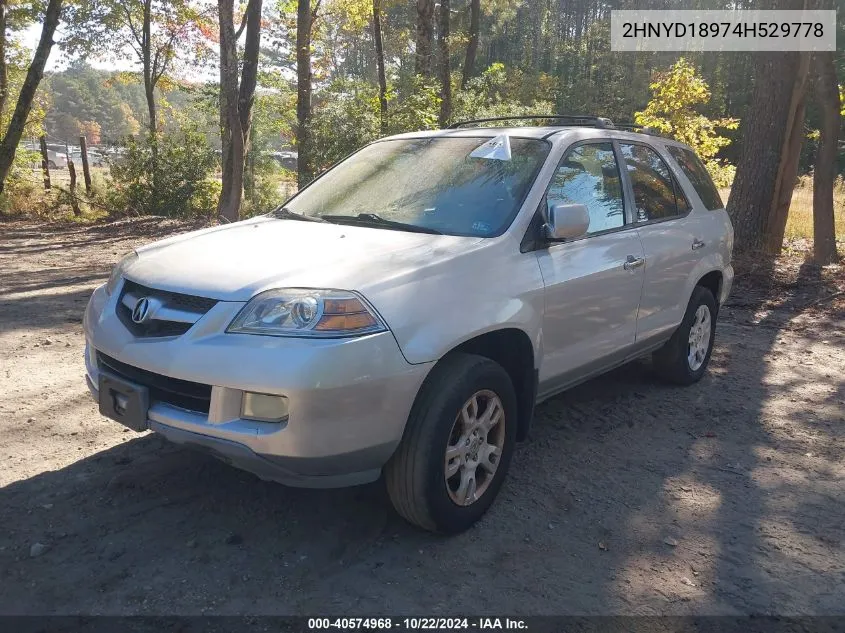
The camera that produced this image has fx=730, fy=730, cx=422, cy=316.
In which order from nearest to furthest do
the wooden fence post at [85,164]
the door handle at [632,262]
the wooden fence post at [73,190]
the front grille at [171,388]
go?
the front grille at [171,388] → the door handle at [632,262] → the wooden fence post at [73,190] → the wooden fence post at [85,164]

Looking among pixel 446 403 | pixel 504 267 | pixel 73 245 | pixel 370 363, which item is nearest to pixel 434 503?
pixel 446 403

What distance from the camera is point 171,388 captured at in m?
2.94

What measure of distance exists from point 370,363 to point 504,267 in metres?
0.97

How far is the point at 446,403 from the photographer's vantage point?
3.00 meters

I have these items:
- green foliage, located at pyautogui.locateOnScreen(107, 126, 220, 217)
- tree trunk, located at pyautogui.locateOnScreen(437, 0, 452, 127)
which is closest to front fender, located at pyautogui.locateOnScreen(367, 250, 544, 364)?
tree trunk, located at pyautogui.locateOnScreen(437, 0, 452, 127)

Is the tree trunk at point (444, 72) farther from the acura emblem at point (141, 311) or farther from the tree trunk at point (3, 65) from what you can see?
the acura emblem at point (141, 311)

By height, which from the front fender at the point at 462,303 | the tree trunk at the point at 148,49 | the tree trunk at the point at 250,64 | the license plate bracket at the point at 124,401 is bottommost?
the license plate bracket at the point at 124,401

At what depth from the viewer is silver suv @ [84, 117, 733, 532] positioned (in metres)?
2.77

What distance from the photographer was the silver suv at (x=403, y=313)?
2.77 m

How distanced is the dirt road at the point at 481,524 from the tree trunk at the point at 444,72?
36.6 feet

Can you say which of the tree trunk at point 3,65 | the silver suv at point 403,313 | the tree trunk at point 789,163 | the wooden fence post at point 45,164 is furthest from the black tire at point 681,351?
the tree trunk at point 3,65

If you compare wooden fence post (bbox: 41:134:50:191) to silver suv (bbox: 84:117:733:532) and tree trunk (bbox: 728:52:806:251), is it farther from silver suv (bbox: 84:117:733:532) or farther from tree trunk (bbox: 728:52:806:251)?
silver suv (bbox: 84:117:733:532)

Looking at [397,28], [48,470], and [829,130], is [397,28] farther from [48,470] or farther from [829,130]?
[48,470]

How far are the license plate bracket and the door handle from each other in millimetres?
2729
